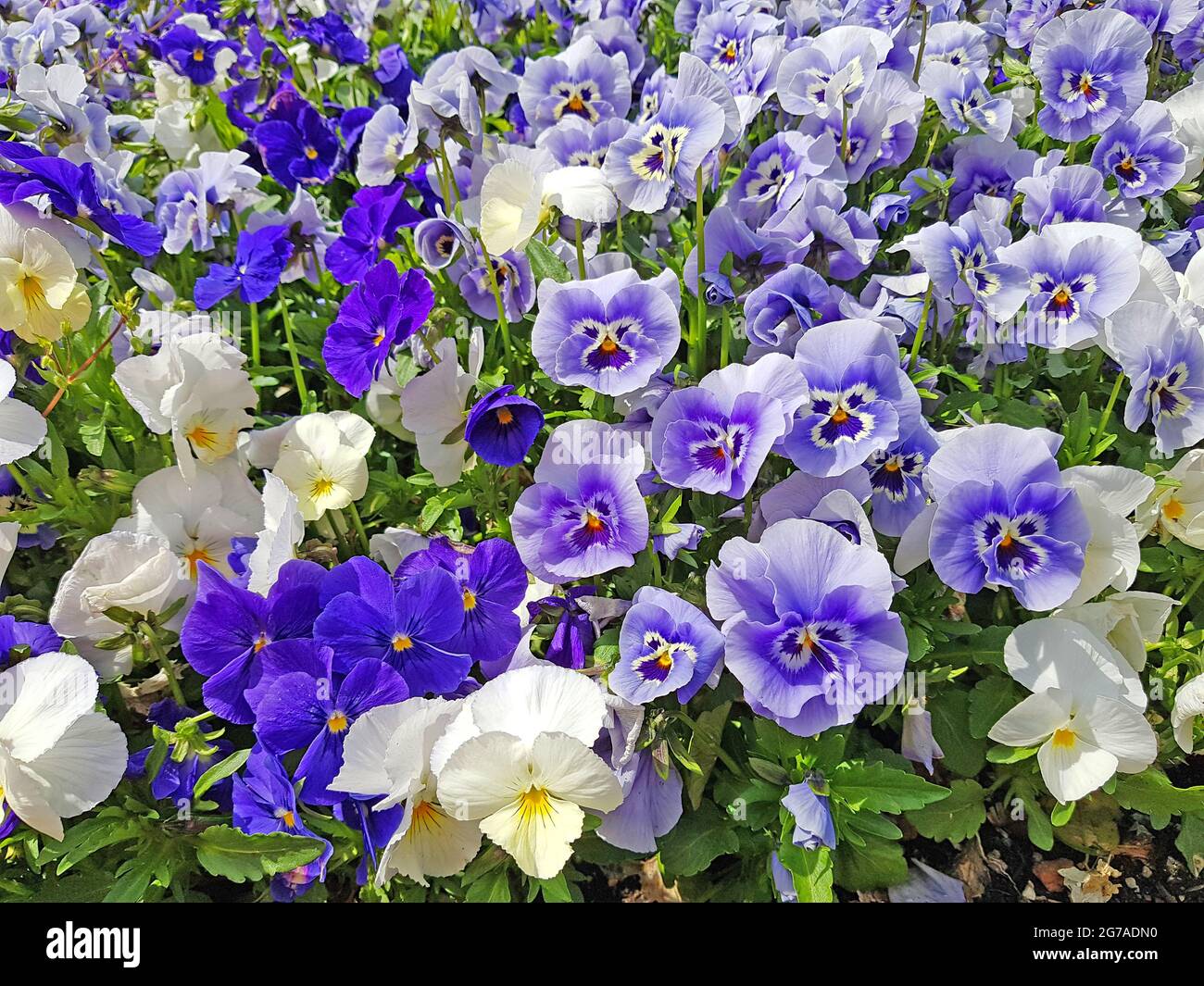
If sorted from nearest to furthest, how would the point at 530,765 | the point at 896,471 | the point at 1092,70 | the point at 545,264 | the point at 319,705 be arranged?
the point at 530,765
the point at 319,705
the point at 896,471
the point at 545,264
the point at 1092,70

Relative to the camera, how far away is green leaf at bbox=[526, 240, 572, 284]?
211 cm

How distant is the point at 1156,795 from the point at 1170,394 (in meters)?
0.73

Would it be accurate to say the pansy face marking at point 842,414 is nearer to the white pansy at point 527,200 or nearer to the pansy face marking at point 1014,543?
the pansy face marking at point 1014,543

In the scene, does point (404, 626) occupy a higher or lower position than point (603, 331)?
lower

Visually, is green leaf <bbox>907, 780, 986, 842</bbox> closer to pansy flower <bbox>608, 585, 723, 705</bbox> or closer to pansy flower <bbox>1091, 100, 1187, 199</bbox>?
pansy flower <bbox>608, 585, 723, 705</bbox>

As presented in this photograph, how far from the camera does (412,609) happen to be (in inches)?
68.1

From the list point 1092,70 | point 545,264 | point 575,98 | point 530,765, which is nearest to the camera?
point 530,765

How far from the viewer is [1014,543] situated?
A: 5.57 ft

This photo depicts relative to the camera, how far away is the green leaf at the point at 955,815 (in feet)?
6.18

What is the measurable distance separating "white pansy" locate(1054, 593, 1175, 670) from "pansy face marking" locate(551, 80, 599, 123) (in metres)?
1.75

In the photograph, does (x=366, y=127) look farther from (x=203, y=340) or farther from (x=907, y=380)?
(x=907, y=380)

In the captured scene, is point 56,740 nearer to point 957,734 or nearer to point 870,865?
point 870,865

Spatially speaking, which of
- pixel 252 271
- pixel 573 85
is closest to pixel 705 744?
pixel 252 271
